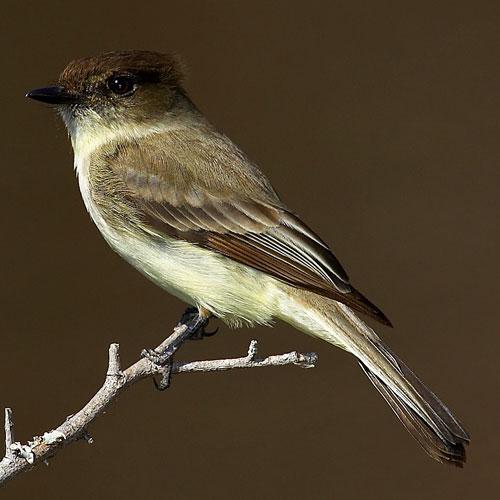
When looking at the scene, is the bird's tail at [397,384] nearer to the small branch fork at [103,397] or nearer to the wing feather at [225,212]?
the wing feather at [225,212]

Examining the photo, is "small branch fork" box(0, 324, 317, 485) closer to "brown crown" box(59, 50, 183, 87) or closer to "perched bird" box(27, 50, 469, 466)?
"perched bird" box(27, 50, 469, 466)

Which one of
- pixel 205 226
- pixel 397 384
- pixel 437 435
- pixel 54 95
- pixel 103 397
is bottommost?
pixel 437 435

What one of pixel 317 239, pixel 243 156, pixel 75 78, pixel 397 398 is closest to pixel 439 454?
pixel 397 398

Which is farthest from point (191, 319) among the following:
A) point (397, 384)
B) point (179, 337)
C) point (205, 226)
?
point (397, 384)

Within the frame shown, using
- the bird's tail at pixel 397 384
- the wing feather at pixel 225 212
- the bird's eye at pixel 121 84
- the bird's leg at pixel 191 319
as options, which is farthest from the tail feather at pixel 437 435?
the bird's eye at pixel 121 84

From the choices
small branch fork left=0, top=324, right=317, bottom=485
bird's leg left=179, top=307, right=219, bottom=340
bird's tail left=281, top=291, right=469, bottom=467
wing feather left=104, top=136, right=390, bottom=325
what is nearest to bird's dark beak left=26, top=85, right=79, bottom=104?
wing feather left=104, top=136, right=390, bottom=325

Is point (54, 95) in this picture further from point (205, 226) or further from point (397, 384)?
point (397, 384)
